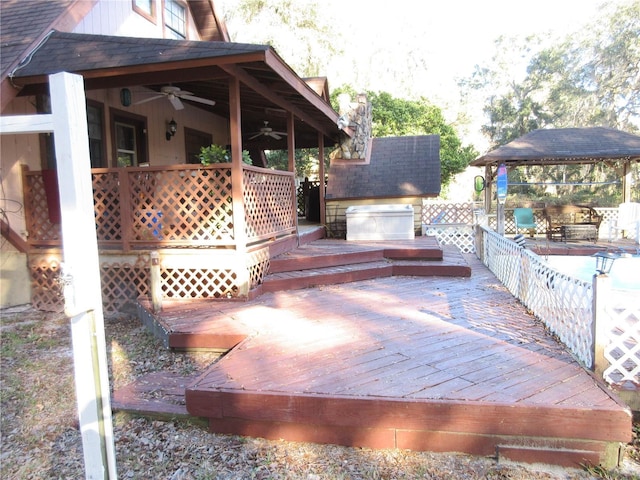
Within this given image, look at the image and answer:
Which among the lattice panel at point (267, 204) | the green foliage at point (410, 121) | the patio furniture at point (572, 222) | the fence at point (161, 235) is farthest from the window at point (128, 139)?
the patio furniture at point (572, 222)

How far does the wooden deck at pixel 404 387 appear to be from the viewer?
2529mm

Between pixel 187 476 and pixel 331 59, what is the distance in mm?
23696

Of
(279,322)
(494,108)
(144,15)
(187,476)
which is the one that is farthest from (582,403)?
(494,108)

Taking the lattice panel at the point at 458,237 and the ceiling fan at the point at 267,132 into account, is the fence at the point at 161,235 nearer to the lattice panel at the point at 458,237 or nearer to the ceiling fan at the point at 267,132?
the ceiling fan at the point at 267,132

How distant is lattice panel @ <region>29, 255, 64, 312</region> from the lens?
5.75 meters

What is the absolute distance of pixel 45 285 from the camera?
5820 mm

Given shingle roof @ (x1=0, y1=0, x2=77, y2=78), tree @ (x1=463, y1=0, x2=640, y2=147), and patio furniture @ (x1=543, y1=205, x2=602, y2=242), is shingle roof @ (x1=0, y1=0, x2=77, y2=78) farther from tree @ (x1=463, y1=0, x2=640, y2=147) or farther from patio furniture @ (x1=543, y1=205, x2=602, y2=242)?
tree @ (x1=463, y1=0, x2=640, y2=147)

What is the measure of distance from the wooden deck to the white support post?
35.9 inches

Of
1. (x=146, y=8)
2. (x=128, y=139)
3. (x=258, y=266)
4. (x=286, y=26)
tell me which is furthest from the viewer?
(x=286, y=26)

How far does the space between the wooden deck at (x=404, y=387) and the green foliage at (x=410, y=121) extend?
14.6 metres

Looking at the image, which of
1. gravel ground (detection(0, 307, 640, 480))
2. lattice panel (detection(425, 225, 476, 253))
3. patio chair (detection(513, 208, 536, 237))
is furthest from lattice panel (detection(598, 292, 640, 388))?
patio chair (detection(513, 208, 536, 237))

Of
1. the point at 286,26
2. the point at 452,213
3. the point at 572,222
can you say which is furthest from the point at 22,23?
the point at 286,26

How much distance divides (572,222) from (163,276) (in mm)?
13771

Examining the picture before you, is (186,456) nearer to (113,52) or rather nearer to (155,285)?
(155,285)
